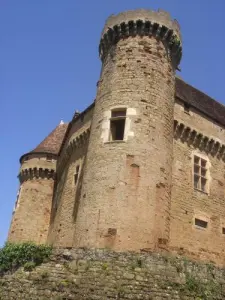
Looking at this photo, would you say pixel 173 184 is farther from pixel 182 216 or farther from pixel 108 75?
pixel 108 75

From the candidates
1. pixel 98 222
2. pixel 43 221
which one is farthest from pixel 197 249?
pixel 43 221

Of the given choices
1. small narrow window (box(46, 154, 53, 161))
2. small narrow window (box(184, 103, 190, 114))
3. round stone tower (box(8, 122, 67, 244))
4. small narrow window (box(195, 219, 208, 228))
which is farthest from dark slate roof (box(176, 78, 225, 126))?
small narrow window (box(46, 154, 53, 161))

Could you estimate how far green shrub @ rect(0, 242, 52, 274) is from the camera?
11.8 meters

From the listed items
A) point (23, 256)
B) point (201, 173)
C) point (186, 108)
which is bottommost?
point (23, 256)

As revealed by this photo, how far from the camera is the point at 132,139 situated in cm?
1515

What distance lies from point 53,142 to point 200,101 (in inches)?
385

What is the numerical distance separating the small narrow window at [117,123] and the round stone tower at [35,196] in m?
8.43

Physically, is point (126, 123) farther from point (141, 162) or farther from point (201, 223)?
point (201, 223)

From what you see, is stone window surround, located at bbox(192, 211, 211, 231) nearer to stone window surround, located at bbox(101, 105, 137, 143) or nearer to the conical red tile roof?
stone window surround, located at bbox(101, 105, 137, 143)

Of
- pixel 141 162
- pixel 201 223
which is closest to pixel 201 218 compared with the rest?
pixel 201 223

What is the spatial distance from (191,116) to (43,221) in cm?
1033

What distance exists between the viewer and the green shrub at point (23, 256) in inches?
465

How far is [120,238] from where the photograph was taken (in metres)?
13.3

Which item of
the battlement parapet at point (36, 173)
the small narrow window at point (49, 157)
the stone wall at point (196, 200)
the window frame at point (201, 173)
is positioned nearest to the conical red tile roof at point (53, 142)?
the small narrow window at point (49, 157)
